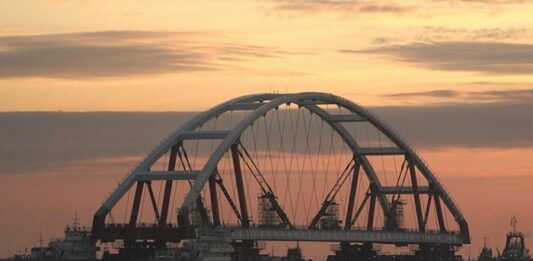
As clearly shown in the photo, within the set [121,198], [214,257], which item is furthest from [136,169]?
[214,257]

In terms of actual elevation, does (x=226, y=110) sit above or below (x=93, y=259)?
above

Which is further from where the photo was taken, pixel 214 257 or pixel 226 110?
pixel 226 110

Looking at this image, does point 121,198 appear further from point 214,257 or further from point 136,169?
point 214,257

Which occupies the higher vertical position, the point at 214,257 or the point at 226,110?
the point at 226,110

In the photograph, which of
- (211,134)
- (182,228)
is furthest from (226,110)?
(182,228)

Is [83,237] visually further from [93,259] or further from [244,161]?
[244,161]

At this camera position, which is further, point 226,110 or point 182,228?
point 226,110

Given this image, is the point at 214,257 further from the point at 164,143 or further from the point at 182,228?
the point at 164,143
